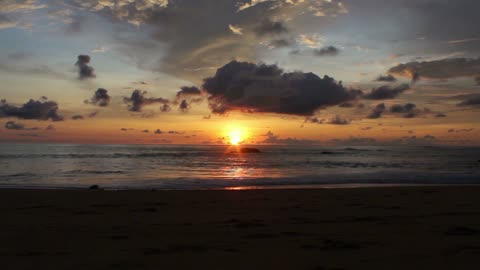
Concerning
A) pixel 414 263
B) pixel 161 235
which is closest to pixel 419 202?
pixel 414 263

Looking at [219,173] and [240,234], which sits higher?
[240,234]

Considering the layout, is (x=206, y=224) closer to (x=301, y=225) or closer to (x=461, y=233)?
(x=301, y=225)

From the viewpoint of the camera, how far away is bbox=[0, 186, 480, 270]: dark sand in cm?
508

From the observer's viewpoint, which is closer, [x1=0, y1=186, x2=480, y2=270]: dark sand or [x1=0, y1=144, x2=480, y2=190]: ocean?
[x1=0, y1=186, x2=480, y2=270]: dark sand

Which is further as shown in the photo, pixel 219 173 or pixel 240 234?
pixel 219 173

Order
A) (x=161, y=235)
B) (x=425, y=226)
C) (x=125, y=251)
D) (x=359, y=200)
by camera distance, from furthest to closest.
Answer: (x=359, y=200) < (x=425, y=226) < (x=161, y=235) < (x=125, y=251)

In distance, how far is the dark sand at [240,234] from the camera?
5.08 m

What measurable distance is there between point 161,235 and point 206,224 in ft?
4.05

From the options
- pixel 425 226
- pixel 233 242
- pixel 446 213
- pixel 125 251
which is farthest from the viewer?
pixel 446 213

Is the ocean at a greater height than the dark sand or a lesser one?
lesser

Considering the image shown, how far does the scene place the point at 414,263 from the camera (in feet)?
16.3

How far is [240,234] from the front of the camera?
22.1 ft

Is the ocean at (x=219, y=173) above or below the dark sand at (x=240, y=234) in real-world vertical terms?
below

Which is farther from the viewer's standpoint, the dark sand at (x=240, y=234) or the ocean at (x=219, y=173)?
the ocean at (x=219, y=173)
